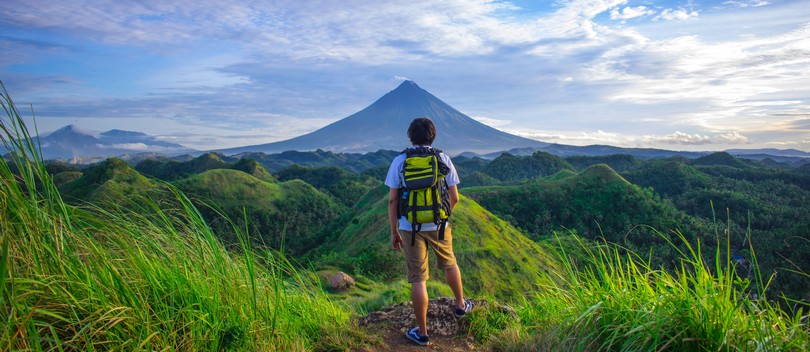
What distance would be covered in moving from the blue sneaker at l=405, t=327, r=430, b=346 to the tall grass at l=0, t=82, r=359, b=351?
1.64ft

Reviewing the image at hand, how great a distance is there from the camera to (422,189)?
3.56m

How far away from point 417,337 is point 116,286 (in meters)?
2.11

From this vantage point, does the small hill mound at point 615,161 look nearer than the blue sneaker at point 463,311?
No

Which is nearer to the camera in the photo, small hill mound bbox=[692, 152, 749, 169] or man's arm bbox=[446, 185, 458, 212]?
man's arm bbox=[446, 185, 458, 212]

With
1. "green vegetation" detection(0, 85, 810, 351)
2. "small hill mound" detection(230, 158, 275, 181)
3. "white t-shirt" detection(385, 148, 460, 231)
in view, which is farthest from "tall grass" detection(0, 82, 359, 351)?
"small hill mound" detection(230, 158, 275, 181)

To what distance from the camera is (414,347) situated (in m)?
3.56

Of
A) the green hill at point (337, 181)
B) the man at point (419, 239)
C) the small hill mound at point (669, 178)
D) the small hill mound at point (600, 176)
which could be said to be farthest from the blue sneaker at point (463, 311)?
the small hill mound at point (669, 178)

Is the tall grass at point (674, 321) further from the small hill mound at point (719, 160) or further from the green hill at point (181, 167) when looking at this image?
the small hill mound at point (719, 160)

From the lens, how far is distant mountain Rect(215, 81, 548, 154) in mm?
176250

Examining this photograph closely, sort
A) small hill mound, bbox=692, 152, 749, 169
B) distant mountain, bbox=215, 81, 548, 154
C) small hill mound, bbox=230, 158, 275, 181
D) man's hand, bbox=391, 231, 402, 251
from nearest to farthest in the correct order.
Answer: man's hand, bbox=391, 231, 402, 251
small hill mound, bbox=230, 158, 275, 181
small hill mound, bbox=692, 152, 749, 169
distant mountain, bbox=215, 81, 548, 154

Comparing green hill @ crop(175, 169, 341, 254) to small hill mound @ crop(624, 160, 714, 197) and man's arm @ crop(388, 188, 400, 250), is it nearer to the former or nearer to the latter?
man's arm @ crop(388, 188, 400, 250)

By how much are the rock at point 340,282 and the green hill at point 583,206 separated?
23.6 m

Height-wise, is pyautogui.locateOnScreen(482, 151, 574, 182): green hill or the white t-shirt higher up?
the white t-shirt

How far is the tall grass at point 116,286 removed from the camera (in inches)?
84.7
